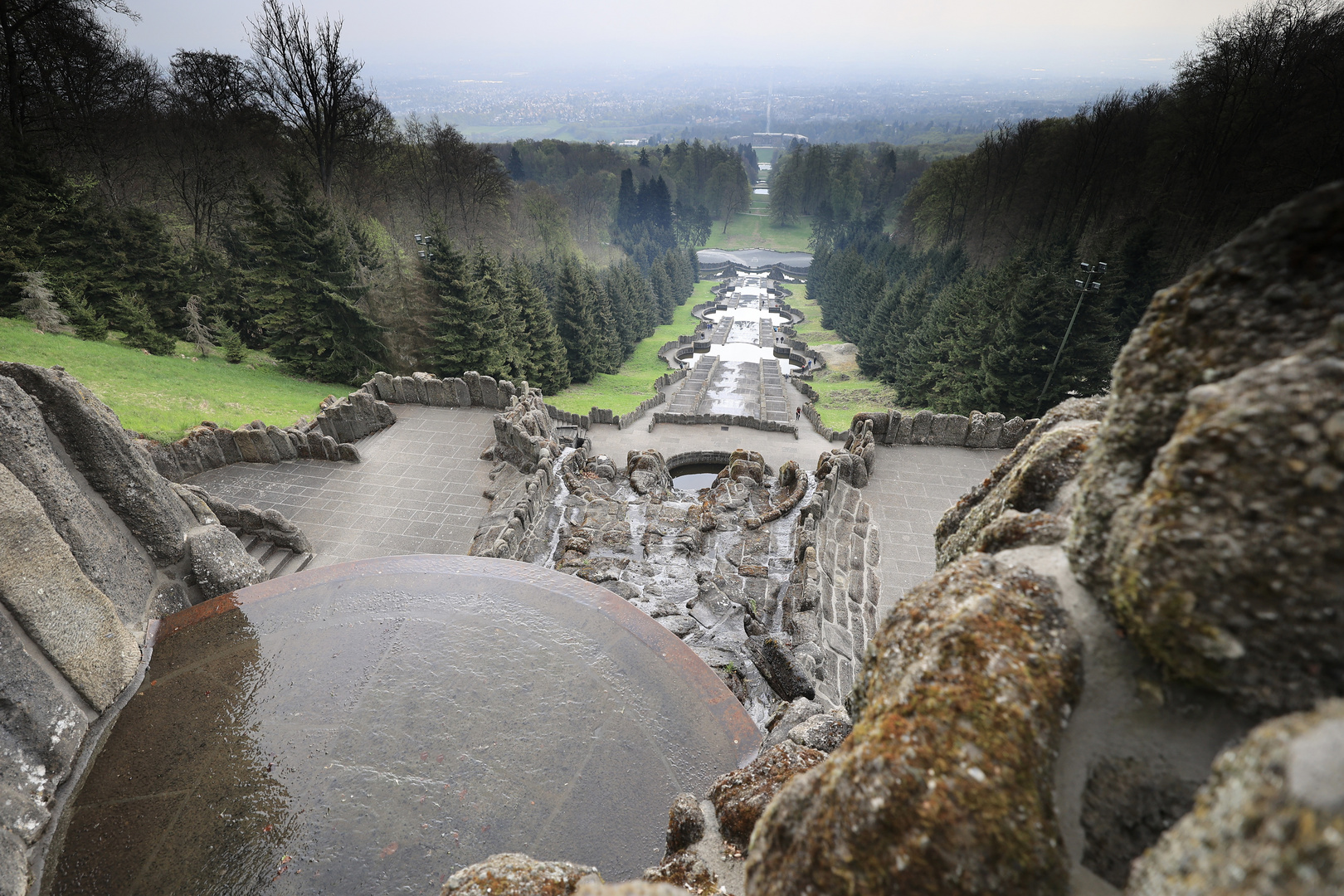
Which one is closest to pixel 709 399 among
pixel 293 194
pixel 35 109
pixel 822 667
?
pixel 293 194

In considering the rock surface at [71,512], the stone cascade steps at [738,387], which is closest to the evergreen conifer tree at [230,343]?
the rock surface at [71,512]

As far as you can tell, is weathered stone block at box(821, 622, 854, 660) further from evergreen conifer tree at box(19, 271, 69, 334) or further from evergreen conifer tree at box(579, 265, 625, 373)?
evergreen conifer tree at box(579, 265, 625, 373)

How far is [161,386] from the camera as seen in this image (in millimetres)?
15891

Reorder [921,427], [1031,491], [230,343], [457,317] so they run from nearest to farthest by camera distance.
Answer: [1031,491]
[921,427]
[230,343]
[457,317]

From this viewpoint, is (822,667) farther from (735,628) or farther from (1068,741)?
(1068,741)

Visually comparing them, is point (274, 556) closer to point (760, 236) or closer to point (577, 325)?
point (577, 325)

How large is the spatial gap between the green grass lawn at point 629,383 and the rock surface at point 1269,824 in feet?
72.2

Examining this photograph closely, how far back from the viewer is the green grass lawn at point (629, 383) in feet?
88.2

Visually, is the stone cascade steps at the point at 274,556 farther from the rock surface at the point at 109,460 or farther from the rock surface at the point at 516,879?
the rock surface at the point at 516,879

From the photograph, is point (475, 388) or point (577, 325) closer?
point (475, 388)

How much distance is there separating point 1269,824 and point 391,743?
6154mm

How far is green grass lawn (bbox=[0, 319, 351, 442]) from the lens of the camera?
45.9ft

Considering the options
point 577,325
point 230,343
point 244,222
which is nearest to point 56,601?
point 230,343

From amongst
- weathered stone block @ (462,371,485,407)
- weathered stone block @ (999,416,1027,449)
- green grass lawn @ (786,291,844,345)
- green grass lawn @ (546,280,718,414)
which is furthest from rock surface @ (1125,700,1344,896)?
green grass lawn @ (786,291,844,345)
